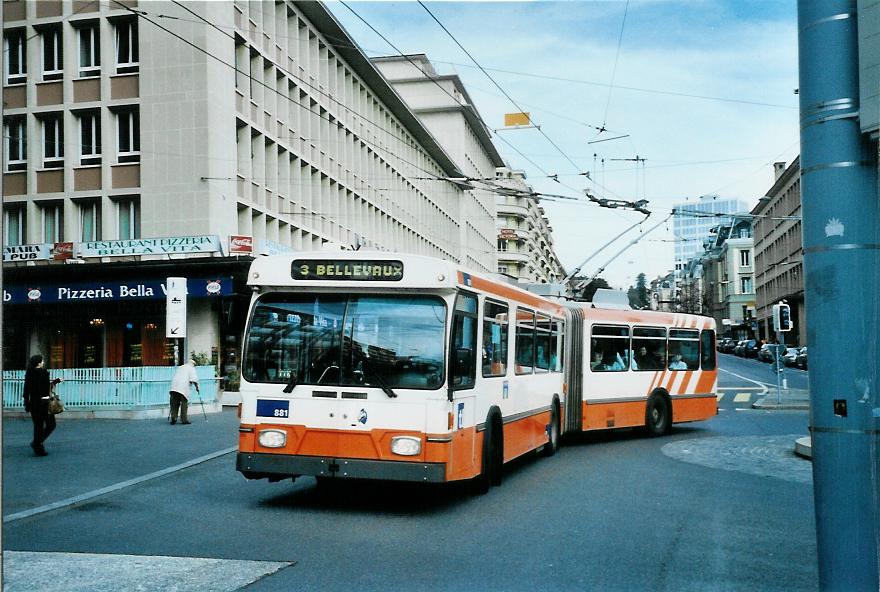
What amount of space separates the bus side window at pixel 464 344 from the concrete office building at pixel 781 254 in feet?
196

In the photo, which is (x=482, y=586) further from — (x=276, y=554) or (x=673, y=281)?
(x=673, y=281)

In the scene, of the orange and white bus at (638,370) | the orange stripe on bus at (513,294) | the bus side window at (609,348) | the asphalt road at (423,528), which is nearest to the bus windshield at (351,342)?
the orange stripe on bus at (513,294)

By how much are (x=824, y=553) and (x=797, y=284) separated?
77.8 m

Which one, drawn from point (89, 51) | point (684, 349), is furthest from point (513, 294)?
point (89, 51)

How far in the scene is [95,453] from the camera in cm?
1576

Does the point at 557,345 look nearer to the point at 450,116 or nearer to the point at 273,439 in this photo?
the point at 273,439

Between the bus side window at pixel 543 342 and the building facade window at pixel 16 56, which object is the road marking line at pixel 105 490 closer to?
the bus side window at pixel 543 342

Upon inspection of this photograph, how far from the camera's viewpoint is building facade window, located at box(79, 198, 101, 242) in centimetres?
3189

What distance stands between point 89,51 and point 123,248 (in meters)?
6.89

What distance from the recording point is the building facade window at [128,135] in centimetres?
3125

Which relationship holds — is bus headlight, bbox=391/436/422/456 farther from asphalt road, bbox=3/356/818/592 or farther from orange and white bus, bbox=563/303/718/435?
orange and white bus, bbox=563/303/718/435

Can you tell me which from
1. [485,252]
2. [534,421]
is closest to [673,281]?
[485,252]

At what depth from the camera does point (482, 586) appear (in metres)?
6.56

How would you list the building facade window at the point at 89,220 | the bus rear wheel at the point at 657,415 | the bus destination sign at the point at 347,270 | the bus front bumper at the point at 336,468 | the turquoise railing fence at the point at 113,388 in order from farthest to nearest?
the building facade window at the point at 89,220, the turquoise railing fence at the point at 113,388, the bus rear wheel at the point at 657,415, the bus destination sign at the point at 347,270, the bus front bumper at the point at 336,468
